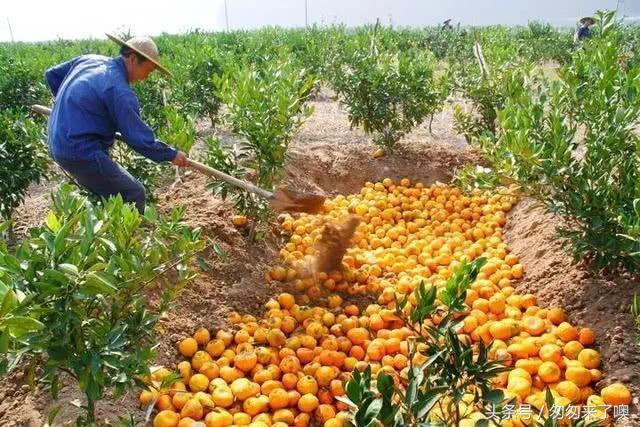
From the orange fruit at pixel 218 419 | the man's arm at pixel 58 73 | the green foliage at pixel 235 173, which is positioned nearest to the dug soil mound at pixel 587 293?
the orange fruit at pixel 218 419

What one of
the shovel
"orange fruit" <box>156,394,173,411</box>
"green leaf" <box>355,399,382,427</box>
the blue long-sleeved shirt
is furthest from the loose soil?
"green leaf" <box>355,399,382,427</box>

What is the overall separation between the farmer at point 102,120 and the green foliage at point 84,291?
61.5 inches

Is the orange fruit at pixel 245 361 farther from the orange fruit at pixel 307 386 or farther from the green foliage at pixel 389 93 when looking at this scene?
the green foliage at pixel 389 93

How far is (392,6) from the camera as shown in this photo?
63.3m

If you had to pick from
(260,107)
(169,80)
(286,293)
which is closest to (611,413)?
(286,293)

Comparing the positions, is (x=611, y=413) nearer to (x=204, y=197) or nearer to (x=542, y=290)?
(x=542, y=290)

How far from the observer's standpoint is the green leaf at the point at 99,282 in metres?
1.73

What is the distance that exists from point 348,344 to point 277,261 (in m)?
1.50

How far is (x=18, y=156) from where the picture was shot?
5137 millimetres

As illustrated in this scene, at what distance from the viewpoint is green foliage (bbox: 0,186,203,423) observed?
172cm

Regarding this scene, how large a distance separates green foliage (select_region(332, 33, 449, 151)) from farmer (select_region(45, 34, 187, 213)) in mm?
4159

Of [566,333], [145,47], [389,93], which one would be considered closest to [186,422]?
[566,333]

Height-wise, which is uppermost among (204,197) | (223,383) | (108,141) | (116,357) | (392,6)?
(392,6)

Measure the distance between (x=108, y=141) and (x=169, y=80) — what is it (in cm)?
717
